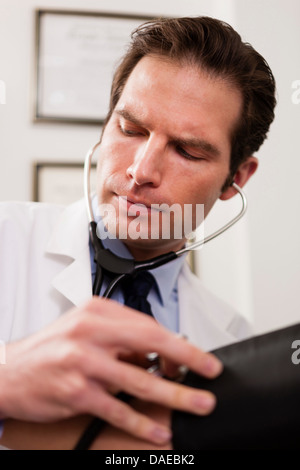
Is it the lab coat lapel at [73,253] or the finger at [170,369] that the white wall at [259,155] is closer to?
the lab coat lapel at [73,253]

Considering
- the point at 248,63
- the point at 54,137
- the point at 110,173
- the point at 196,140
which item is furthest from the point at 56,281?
the point at 54,137

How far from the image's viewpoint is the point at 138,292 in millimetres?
848

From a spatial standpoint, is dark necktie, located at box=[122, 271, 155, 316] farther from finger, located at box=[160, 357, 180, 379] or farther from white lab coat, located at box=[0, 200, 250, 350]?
finger, located at box=[160, 357, 180, 379]

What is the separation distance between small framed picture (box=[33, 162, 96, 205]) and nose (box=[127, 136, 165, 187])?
635 millimetres

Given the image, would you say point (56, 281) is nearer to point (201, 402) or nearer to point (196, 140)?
point (196, 140)

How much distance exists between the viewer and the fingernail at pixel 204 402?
0.33 metres

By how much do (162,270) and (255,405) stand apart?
2.19ft

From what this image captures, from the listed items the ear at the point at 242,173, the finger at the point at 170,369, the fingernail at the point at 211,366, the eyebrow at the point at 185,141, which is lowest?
the ear at the point at 242,173

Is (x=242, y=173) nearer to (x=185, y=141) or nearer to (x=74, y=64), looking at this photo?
(x=185, y=141)

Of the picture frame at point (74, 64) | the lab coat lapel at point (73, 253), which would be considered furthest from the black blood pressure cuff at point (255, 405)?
the picture frame at point (74, 64)

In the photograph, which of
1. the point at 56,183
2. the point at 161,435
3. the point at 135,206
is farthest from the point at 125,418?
the point at 56,183

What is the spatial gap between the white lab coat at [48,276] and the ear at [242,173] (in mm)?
247

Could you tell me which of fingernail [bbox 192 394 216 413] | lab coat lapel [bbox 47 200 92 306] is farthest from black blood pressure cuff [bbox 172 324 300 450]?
lab coat lapel [bbox 47 200 92 306]
